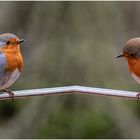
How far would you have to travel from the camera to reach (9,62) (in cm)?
303

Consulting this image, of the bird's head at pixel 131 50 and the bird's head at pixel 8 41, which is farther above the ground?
the bird's head at pixel 8 41

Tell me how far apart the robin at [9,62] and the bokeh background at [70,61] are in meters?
1.05

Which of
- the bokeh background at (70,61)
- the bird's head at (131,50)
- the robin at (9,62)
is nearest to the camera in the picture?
the robin at (9,62)

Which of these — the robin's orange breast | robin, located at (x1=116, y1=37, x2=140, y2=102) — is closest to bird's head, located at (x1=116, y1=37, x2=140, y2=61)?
robin, located at (x1=116, y1=37, x2=140, y2=102)

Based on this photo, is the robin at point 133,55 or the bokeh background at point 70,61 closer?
the robin at point 133,55

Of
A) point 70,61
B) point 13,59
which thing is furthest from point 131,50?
point 70,61

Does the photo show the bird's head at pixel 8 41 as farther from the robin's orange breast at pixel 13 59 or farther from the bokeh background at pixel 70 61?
the bokeh background at pixel 70 61

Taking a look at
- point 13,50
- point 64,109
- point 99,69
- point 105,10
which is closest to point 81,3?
point 105,10

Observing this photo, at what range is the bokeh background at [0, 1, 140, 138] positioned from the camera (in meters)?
4.18

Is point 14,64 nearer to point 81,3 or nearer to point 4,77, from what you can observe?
point 4,77

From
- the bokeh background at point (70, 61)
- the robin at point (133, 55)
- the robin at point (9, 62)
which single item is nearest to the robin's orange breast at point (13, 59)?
the robin at point (9, 62)

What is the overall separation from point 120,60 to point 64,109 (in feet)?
1.85

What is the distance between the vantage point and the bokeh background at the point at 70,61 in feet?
13.7

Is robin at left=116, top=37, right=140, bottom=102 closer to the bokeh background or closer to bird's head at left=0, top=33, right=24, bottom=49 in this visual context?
bird's head at left=0, top=33, right=24, bottom=49
